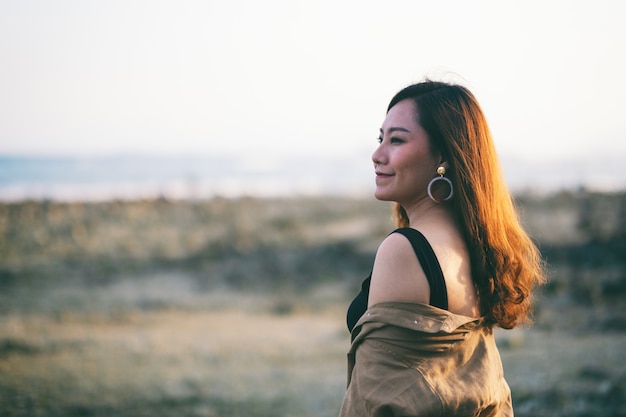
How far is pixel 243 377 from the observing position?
7770mm

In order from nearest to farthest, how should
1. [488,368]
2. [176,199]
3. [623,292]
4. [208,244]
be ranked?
1. [488,368]
2. [623,292]
3. [208,244]
4. [176,199]

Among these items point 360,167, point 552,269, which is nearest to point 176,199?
point 552,269

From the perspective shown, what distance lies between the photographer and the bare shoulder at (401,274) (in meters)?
1.75

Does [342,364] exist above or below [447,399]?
below

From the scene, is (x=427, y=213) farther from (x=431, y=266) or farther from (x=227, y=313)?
(x=227, y=313)

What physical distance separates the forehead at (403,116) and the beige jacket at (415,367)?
1.97ft

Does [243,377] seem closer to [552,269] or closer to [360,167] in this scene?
[552,269]

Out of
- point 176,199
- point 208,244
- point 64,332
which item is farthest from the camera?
point 176,199

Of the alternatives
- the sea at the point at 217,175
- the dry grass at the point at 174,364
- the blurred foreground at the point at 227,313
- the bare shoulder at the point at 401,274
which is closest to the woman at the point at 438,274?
the bare shoulder at the point at 401,274

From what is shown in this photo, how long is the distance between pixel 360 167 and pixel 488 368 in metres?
60.1

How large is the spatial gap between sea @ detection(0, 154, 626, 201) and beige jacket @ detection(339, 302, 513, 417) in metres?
29.6

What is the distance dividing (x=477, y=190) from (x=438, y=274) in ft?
1.09

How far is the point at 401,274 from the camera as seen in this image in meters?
1.75

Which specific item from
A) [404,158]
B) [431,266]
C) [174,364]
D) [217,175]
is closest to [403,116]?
[404,158]
